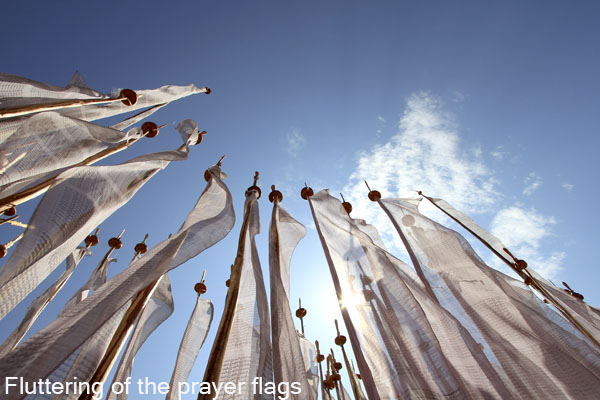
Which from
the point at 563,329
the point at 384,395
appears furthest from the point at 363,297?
the point at 563,329

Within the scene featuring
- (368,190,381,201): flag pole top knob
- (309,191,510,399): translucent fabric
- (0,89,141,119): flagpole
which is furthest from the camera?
(368,190,381,201): flag pole top knob

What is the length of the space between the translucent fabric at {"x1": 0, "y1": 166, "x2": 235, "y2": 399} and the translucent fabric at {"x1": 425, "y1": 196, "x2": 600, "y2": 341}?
264 cm

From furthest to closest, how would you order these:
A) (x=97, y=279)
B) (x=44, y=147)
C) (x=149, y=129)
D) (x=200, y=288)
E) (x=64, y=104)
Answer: (x=97, y=279)
(x=200, y=288)
(x=149, y=129)
(x=64, y=104)
(x=44, y=147)

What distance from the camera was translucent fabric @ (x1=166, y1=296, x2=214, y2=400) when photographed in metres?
2.55

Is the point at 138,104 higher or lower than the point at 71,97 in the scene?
higher

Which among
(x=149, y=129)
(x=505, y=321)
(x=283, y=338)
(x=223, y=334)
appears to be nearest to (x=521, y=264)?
(x=505, y=321)

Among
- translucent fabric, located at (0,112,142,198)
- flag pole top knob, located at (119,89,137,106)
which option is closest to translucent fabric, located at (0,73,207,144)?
flag pole top knob, located at (119,89,137,106)

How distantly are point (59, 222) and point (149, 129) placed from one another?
1.80 meters

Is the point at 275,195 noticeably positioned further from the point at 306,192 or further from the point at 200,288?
the point at 200,288

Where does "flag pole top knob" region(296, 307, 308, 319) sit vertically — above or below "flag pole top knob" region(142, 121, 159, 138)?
below

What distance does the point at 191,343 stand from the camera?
2.88 m

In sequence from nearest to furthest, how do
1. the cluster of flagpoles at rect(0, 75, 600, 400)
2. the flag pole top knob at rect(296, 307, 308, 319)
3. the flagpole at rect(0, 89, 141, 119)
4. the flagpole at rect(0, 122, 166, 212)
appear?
the cluster of flagpoles at rect(0, 75, 600, 400) < the flagpole at rect(0, 122, 166, 212) < the flagpole at rect(0, 89, 141, 119) < the flag pole top knob at rect(296, 307, 308, 319)

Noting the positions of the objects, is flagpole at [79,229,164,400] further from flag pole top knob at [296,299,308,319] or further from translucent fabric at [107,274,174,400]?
flag pole top knob at [296,299,308,319]

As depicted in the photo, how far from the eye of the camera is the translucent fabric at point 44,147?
2029 mm
